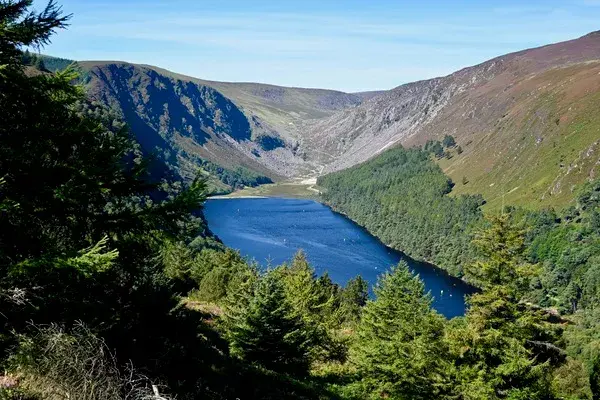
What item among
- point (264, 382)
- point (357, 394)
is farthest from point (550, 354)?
point (264, 382)

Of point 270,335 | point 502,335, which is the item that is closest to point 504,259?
point 502,335

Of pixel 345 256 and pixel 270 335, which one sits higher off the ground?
pixel 270 335

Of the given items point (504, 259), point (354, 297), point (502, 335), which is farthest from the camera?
point (354, 297)

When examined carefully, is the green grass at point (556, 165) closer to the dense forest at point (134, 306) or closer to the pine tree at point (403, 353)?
the pine tree at point (403, 353)

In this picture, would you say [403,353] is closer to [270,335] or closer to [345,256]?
[270,335]

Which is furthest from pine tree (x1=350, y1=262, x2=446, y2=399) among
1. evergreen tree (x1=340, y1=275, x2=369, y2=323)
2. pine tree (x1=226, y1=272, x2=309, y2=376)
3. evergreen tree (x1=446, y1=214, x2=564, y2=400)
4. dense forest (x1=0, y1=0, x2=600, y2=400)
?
evergreen tree (x1=340, y1=275, x2=369, y2=323)

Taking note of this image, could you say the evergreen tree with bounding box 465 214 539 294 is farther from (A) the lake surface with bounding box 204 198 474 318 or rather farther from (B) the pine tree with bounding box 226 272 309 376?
(A) the lake surface with bounding box 204 198 474 318

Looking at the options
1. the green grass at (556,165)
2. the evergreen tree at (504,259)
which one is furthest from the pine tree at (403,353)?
the green grass at (556,165)
